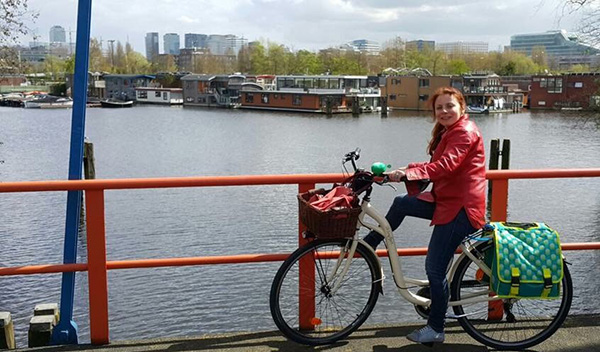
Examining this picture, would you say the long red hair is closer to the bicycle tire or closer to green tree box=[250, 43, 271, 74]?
the bicycle tire

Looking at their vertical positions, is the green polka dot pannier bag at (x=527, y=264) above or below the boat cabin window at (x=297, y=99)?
A: below

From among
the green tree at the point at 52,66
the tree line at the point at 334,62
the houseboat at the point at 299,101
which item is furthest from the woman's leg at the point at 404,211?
the green tree at the point at 52,66

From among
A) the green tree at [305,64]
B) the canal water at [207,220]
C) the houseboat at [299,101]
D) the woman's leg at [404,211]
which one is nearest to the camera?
the woman's leg at [404,211]

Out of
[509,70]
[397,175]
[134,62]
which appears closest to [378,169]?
[397,175]

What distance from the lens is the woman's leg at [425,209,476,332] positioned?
3.53 meters

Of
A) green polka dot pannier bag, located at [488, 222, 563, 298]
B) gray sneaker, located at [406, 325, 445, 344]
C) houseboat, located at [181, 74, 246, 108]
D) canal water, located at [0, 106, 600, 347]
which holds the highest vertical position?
houseboat, located at [181, 74, 246, 108]

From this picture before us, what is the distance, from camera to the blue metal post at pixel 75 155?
12.9 ft

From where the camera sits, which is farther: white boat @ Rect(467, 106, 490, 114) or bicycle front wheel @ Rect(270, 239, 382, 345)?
white boat @ Rect(467, 106, 490, 114)

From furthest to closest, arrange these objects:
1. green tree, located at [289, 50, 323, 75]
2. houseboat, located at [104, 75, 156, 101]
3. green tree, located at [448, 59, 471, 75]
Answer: green tree, located at [289, 50, 323, 75] < green tree, located at [448, 59, 471, 75] < houseboat, located at [104, 75, 156, 101]

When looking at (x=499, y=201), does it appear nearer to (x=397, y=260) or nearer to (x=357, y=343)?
(x=397, y=260)

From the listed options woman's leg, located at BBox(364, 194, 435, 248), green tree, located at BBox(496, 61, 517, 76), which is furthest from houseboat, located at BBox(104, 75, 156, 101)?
woman's leg, located at BBox(364, 194, 435, 248)

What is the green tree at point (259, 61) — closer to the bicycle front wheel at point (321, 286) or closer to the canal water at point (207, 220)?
the canal water at point (207, 220)

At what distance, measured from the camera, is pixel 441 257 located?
11.8 feet

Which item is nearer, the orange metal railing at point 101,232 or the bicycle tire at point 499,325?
the orange metal railing at point 101,232
